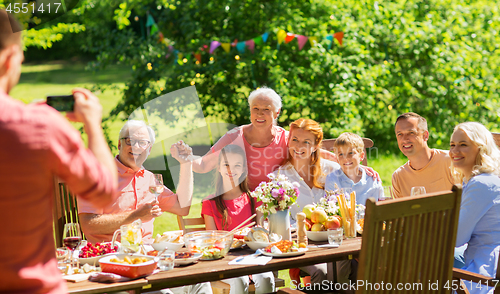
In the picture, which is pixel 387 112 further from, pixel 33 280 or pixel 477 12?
pixel 33 280

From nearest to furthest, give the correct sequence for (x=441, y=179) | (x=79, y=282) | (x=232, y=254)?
(x=79, y=282), (x=232, y=254), (x=441, y=179)

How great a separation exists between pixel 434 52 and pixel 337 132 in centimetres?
215

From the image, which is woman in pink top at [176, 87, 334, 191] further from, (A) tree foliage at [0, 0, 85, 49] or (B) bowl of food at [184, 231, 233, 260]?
(A) tree foliage at [0, 0, 85, 49]

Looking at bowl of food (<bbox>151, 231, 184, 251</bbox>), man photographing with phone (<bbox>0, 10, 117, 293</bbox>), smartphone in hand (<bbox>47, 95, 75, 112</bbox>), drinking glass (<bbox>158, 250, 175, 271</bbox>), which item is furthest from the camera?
bowl of food (<bbox>151, 231, 184, 251</bbox>)

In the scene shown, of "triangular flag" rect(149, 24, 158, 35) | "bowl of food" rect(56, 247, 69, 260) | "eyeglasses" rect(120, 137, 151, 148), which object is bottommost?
"bowl of food" rect(56, 247, 69, 260)

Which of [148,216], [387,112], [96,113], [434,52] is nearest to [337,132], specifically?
[387,112]

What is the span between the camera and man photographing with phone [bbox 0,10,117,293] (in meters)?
1.27

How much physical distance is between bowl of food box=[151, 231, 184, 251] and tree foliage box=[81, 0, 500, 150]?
4.20 metres

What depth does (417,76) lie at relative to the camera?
24.0ft

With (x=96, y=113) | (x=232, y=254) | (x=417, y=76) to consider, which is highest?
(x=417, y=76)

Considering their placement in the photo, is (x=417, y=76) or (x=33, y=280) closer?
(x=33, y=280)

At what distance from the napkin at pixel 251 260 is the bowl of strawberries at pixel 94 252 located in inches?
26.1

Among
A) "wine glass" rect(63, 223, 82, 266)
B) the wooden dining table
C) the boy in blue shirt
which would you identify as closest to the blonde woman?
the wooden dining table

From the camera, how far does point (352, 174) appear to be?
371 cm
